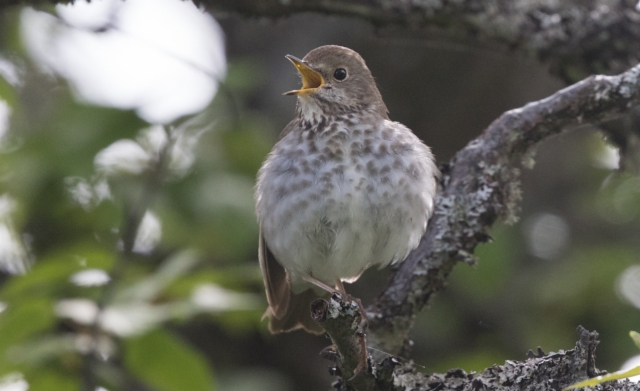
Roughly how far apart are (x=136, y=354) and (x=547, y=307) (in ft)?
10.2

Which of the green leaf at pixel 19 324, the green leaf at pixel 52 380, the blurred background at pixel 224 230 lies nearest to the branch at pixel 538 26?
the blurred background at pixel 224 230

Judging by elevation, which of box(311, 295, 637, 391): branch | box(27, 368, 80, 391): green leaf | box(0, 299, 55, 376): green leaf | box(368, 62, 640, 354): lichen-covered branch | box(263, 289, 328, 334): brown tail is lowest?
box(27, 368, 80, 391): green leaf

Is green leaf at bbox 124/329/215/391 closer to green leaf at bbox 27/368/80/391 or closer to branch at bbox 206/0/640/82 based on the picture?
green leaf at bbox 27/368/80/391

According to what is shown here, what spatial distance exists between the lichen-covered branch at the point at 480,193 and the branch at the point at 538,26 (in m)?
0.56

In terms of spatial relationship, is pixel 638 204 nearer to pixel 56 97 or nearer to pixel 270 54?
pixel 270 54

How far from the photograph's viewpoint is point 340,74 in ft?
13.5

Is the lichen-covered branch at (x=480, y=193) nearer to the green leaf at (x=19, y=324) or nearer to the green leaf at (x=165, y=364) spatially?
the green leaf at (x=165, y=364)

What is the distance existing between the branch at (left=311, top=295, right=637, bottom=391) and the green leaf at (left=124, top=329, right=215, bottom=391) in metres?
0.71

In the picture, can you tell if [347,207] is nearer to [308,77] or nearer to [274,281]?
[274,281]

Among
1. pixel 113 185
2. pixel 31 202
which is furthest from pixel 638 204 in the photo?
pixel 31 202

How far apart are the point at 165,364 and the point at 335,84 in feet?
5.55

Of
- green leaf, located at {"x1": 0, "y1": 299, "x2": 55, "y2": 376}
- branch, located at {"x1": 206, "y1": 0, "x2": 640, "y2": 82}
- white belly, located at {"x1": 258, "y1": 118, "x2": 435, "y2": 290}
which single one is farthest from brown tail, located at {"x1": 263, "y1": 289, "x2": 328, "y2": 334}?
branch, located at {"x1": 206, "y1": 0, "x2": 640, "y2": 82}

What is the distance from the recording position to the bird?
11.2 feet

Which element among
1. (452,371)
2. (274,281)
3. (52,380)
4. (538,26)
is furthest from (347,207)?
(52,380)
